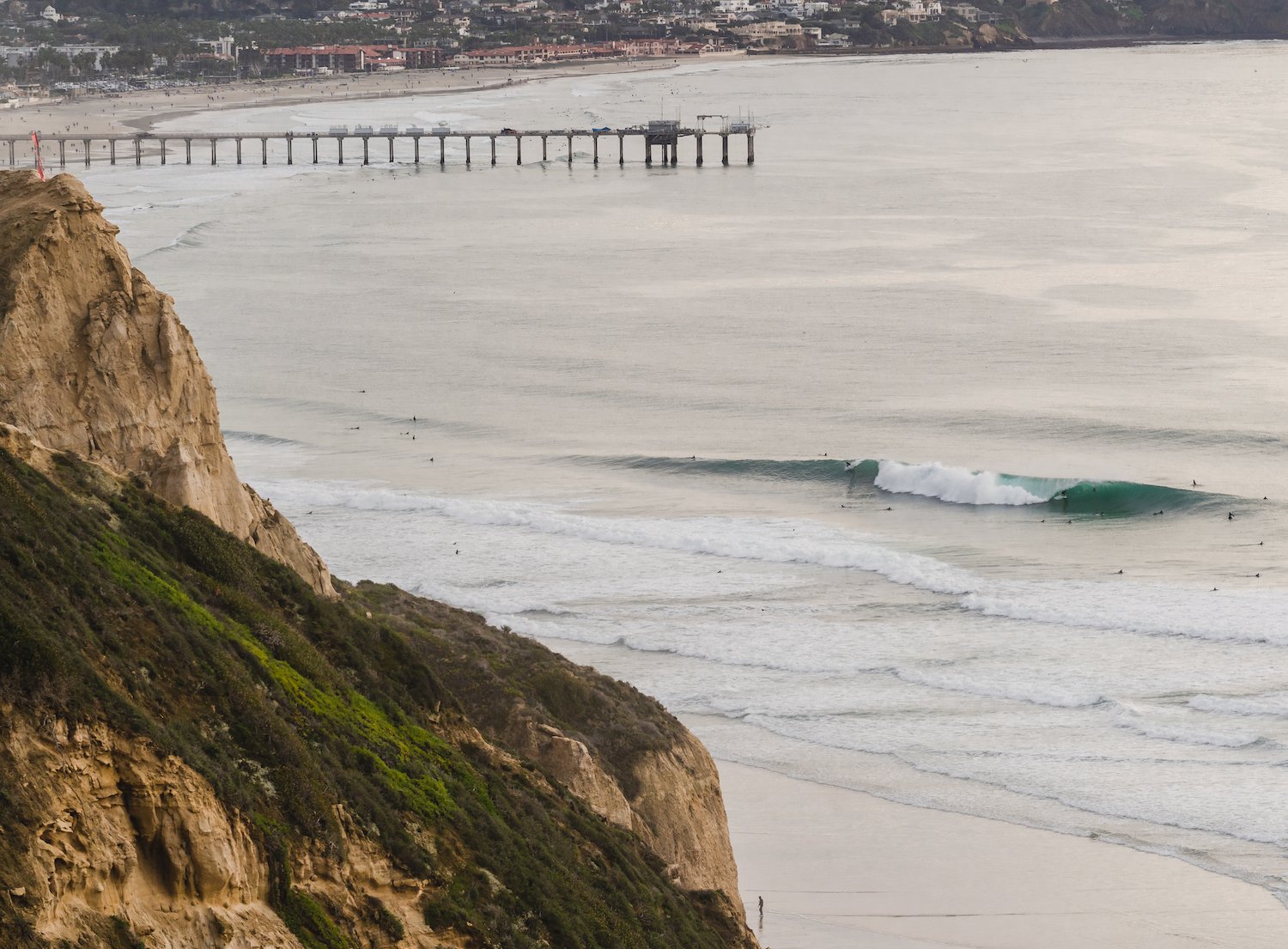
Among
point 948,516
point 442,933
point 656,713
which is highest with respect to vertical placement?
point 442,933

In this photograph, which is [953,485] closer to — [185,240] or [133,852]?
[133,852]

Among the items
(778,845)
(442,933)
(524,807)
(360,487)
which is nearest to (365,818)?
(442,933)

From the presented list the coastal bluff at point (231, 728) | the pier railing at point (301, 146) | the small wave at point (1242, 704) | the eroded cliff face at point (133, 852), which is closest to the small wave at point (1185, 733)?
the small wave at point (1242, 704)

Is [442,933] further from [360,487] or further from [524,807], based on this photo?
[360,487]

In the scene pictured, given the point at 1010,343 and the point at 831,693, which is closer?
the point at 831,693

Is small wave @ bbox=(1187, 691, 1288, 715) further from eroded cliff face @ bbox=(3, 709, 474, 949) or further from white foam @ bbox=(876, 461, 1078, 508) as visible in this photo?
eroded cliff face @ bbox=(3, 709, 474, 949)

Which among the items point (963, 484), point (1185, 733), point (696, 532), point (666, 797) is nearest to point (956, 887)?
point (666, 797)
